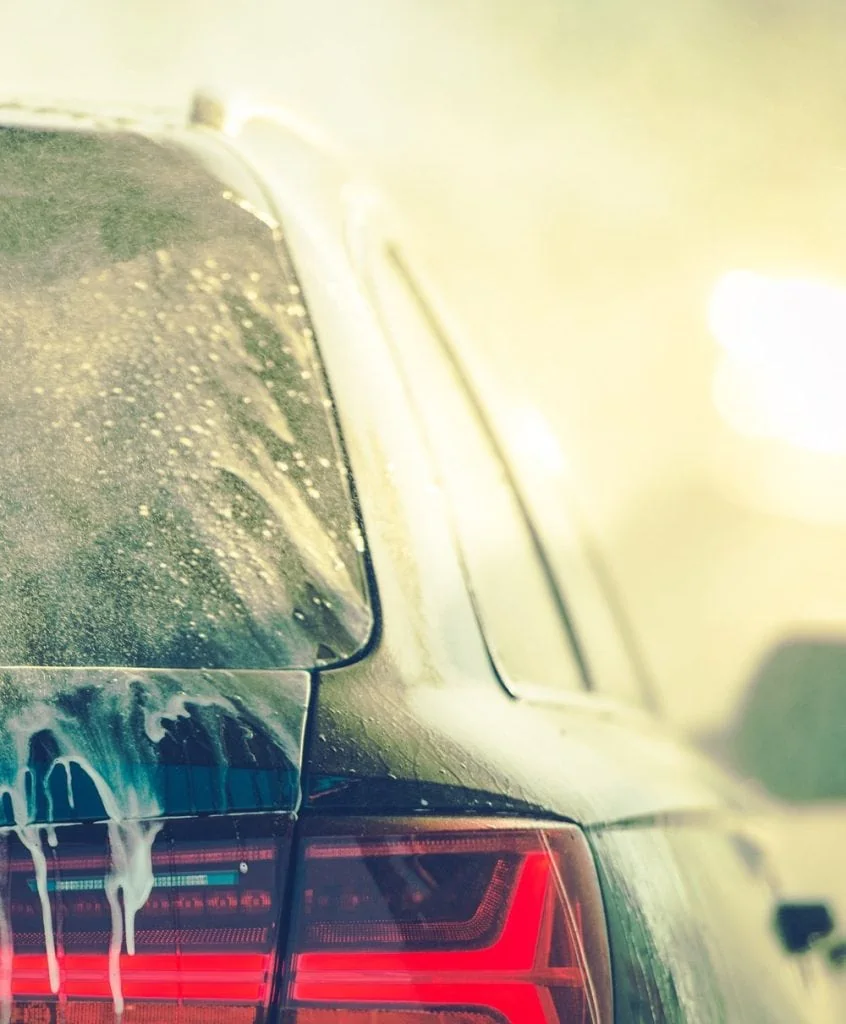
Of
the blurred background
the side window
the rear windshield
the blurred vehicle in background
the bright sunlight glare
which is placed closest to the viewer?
the rear windshield

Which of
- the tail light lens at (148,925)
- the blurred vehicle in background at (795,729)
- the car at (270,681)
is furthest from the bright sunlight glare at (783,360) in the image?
the tail light lens at (148,925)

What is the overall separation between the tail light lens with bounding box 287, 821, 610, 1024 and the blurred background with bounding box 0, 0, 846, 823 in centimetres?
156

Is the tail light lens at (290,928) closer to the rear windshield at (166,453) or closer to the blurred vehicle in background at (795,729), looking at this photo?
the rear windshield at (166,453)

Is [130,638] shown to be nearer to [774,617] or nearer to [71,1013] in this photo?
[71,1013]

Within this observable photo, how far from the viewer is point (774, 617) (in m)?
2.82

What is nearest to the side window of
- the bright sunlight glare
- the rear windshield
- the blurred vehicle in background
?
the rear windshield

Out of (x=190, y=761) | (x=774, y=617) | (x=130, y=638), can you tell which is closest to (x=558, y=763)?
(x=190, y=761)

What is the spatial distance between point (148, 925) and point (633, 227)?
10.4 ft

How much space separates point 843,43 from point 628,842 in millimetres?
3934

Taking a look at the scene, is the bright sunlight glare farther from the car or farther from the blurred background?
the car

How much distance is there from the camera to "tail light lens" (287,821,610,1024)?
853 millimetres

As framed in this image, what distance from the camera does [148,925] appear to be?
86 centimetres

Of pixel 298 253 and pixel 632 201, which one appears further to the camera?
pixel 632 201

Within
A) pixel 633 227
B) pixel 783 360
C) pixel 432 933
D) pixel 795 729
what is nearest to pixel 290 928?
pixel 432 933
